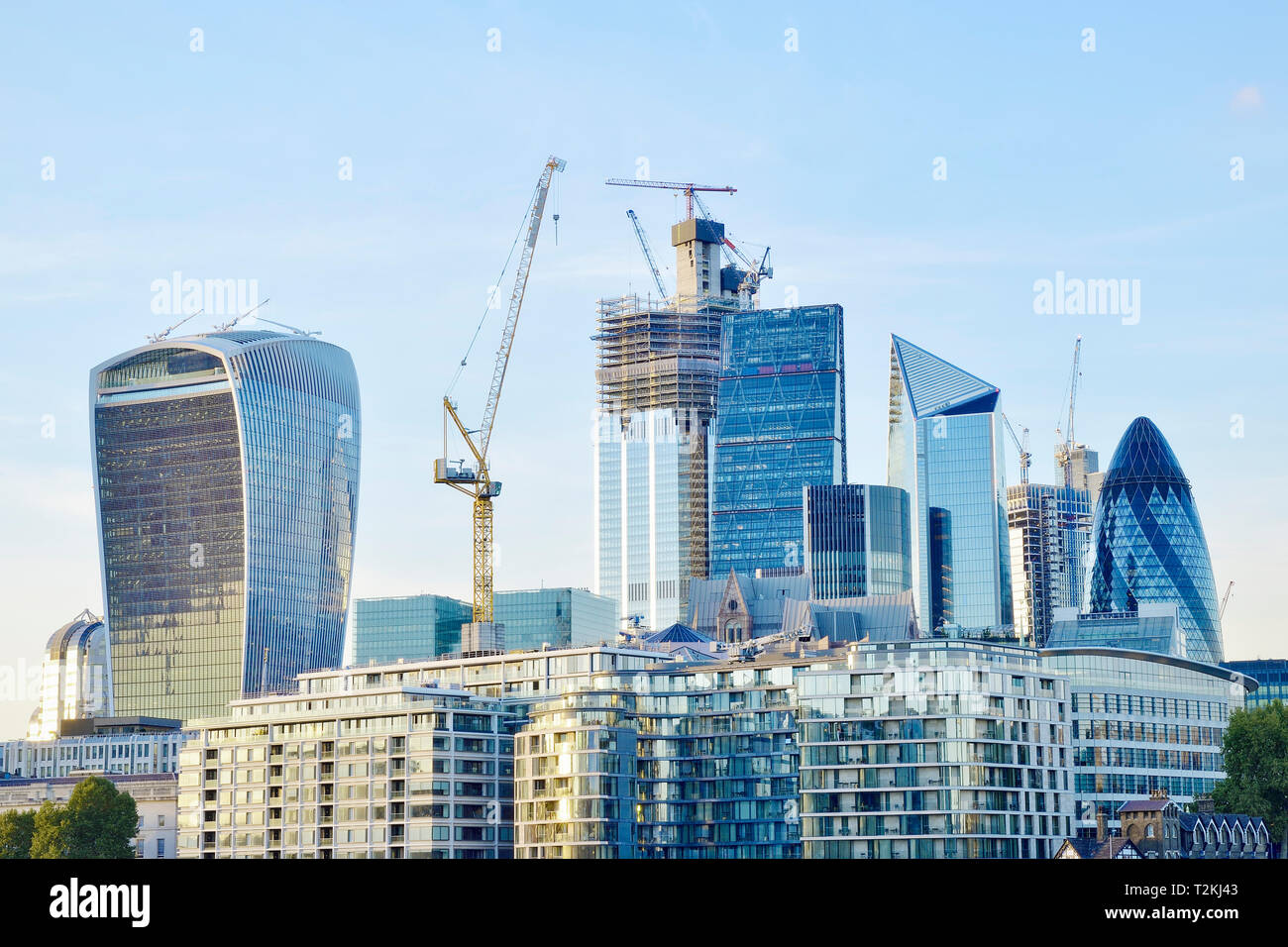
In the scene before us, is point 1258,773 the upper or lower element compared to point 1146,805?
upper

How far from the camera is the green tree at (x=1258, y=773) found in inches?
7151

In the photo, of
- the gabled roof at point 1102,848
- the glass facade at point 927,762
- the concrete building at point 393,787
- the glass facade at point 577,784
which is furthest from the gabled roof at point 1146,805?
the concrete building at point 393,787

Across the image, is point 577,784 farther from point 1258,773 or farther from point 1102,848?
point 1258,773

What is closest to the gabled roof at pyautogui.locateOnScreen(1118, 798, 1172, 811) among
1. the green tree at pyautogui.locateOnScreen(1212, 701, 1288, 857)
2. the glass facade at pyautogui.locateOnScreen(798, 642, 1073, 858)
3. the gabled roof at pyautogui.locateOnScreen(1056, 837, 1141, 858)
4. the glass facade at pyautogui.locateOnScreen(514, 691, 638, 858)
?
the gabled roof at pyautogui.locateOnScreen(1056, 837, 1141, 858)

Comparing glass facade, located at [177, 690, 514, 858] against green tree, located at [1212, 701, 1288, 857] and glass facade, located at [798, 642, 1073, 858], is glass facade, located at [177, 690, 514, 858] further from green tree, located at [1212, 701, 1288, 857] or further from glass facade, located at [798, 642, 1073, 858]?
green tree, located at [1212, 701, 1288, 857]

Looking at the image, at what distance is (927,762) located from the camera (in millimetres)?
167500

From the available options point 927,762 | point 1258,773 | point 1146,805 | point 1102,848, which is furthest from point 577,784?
point 1258,773

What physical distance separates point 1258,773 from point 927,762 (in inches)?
1548
